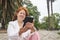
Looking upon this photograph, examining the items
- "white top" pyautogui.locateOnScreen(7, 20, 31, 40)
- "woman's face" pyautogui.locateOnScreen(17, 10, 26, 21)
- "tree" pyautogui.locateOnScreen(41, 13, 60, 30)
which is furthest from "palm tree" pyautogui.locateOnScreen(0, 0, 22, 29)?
"white top" pyautogui.locateOnScreen(7, 20, 31, 40)

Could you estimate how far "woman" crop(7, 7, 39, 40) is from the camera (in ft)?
7.52

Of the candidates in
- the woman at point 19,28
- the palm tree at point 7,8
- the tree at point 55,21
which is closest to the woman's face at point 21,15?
the woman at point 19,28

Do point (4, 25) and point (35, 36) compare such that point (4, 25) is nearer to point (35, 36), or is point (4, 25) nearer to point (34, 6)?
point (34, 6)

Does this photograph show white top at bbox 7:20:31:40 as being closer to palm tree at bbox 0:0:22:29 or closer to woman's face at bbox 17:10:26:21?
woman's face at bbox 17:10:26:21

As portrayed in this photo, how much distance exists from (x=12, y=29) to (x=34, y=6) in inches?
993

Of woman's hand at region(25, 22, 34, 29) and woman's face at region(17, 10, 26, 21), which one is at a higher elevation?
woman's face at region(17, 10, 26, 21)

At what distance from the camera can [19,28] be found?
2322mm

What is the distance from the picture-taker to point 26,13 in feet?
8.03

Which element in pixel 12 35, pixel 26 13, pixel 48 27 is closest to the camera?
pixel 12 35

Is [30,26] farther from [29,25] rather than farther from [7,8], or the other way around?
[7,8]

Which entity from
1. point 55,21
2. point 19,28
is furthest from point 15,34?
point 55,21

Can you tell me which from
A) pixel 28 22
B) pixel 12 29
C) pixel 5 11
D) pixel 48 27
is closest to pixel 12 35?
pixel 12 29

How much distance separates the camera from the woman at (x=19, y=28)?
2293 mm

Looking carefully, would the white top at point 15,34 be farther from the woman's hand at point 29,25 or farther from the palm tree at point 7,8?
the palm tree at point 7,8
